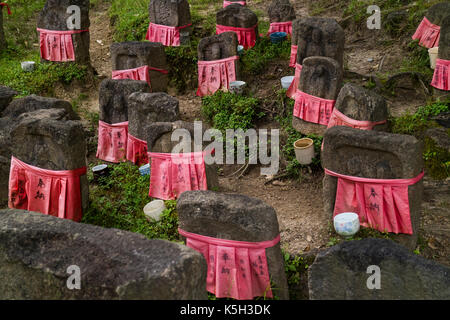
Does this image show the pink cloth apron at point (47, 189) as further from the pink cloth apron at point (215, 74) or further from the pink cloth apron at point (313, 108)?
the pink cloth apron at point (215, 74)

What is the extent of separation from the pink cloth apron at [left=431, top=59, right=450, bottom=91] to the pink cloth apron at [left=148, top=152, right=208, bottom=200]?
4.59m

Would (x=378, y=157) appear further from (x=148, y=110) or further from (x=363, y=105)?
(x=148, y=110)

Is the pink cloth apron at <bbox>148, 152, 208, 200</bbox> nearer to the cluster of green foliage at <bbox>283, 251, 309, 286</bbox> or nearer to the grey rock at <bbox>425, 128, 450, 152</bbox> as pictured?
the cluster of green foliage at <bbox>283, 251, 309, 286</bbox>

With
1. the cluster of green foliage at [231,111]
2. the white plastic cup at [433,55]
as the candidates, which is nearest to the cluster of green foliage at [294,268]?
the cluster of green foliage at [231,111]

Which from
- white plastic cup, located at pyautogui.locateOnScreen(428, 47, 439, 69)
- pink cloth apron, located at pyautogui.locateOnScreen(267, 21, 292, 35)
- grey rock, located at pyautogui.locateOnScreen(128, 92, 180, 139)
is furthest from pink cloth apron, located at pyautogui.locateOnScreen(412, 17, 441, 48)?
grey rock, located at pyautogui.locateOnScreen(128, 92, 180, 139)

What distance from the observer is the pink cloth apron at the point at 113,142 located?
9.54m

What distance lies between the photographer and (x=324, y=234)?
719cm

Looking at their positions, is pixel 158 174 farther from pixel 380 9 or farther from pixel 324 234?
pixel 380 9

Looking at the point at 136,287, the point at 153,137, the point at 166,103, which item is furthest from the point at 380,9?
the point at 136,287

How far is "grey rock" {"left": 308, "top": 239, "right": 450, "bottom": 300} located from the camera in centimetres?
445

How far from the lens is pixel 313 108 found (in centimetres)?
933

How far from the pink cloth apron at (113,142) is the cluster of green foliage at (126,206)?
0.43 m

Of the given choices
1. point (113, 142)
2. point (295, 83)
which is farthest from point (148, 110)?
point (295, 83)

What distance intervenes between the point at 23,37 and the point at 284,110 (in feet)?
30.1
